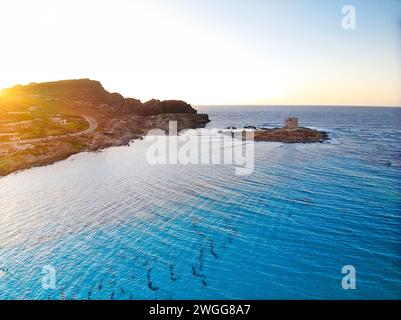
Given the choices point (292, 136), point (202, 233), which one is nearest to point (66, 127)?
point (292, 136)

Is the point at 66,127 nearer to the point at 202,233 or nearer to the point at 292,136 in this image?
the point at 292,136

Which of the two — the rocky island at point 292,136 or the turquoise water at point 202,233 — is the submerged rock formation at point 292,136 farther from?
the turquoise water at point 202,233

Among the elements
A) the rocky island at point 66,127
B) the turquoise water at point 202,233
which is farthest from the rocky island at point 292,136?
the rocky island at point 66,127

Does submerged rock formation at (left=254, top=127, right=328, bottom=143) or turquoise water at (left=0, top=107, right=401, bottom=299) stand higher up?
submerged rock formation at (left=254, top=127, right=328, bottom=143)

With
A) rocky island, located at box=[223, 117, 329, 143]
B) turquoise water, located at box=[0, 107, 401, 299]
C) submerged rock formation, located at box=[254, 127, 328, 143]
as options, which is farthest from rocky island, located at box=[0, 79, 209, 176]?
submerged rock formation, located at box=[254, 127, 328, 143]

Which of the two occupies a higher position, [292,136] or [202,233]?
[292,136]

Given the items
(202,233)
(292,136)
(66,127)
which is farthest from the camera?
(66,127)

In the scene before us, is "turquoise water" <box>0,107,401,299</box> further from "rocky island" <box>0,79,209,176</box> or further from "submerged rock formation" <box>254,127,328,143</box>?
"submerged rock formation" <box>254,127,328,143</box>

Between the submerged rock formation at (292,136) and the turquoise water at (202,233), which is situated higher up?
the submerged rock formation at (292,136)
